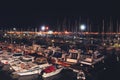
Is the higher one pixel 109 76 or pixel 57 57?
pixel 57 57

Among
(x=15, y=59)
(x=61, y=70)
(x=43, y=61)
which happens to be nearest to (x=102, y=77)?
(x=61, y=70)

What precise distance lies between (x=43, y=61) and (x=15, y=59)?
5798mm

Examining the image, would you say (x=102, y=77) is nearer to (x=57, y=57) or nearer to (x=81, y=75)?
(x=81, y=75)

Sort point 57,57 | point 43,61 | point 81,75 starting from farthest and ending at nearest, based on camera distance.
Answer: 1. point 57,57
2. point 43,61
3. point 81,75

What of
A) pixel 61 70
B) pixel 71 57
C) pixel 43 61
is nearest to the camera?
pixel 61 70

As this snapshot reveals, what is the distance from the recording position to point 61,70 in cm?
2859

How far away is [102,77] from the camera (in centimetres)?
2805

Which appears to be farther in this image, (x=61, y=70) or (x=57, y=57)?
(x=57, y=57)

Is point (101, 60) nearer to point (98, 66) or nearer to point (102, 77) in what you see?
point (98, 66)

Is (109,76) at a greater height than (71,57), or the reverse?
(71,57)

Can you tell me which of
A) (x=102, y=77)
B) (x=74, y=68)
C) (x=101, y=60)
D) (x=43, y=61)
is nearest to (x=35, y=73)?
(x=43, y=61)

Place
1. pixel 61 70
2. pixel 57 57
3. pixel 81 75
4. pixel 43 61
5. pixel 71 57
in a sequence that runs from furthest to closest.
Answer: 1. pixel 57 57
2. pixel 71 57
3. pixel 43 61
4. pixel 61 70
5. pixel 81 75

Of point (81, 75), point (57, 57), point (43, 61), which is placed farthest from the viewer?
point (57, 57)

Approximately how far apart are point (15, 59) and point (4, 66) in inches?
97.0
